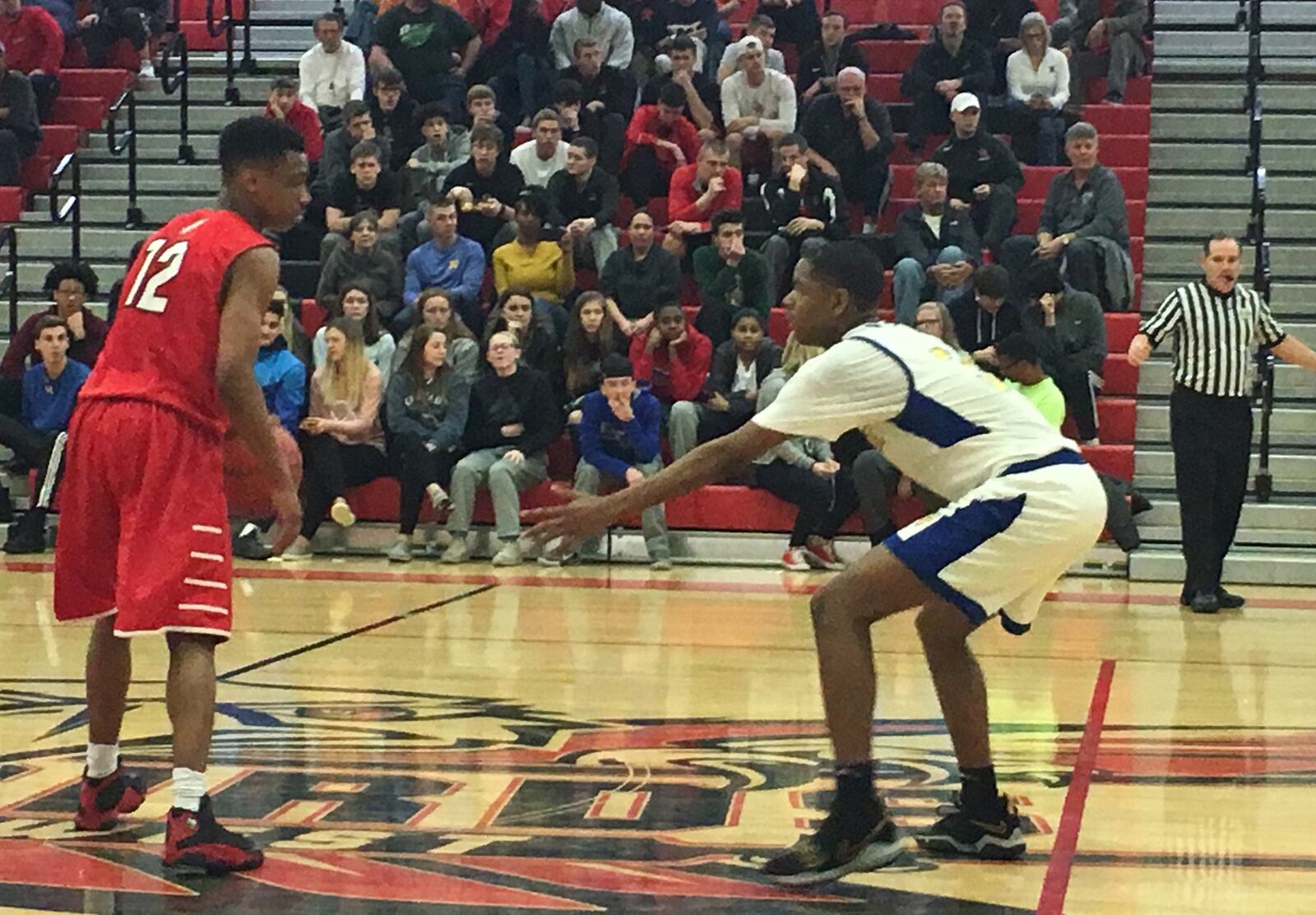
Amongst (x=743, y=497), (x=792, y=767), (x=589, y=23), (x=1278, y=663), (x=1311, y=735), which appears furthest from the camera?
(x=589, y=23)

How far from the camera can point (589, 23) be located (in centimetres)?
1467

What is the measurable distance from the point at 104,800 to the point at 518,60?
10772 mm

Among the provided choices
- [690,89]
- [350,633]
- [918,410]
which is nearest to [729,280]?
[690,89]

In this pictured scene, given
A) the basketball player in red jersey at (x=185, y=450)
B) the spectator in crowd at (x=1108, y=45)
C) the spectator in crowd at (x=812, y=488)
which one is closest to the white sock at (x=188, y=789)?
the basketball player in red jersey at (x=185, y=450)

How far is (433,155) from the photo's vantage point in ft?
45.4

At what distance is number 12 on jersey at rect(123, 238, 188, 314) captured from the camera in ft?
14.8

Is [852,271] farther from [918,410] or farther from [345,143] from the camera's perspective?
[345,143]

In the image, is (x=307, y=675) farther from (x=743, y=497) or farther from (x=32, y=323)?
(x=32, y=323)

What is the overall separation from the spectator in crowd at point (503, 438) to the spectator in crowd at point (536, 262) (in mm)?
885

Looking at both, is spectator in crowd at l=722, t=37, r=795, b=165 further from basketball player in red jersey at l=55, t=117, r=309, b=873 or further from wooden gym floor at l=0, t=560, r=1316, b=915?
basketball player in red jersey at l=55, t=117, r=309, b=873

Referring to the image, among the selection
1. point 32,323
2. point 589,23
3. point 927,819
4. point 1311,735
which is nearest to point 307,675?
point 927,819

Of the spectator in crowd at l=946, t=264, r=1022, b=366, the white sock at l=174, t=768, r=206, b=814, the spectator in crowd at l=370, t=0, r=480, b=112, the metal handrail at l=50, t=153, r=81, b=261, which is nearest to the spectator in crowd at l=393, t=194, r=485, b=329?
the spectator in crowd at l=370, t=0, r=480, b=112

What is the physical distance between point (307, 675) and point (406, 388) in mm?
4937

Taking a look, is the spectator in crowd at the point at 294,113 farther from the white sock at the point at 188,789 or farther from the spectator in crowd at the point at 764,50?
the white sock at the point at 188,789
